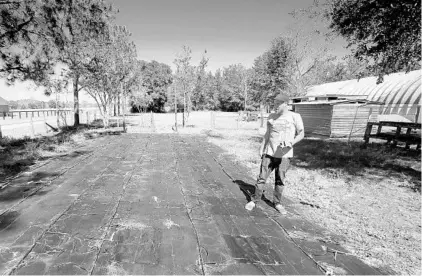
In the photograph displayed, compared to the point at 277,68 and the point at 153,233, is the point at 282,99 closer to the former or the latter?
the point at 153,233

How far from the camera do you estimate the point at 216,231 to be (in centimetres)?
318

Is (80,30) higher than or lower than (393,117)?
higher

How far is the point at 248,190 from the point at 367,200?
2335mm

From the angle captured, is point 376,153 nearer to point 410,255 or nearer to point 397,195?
point 397,195

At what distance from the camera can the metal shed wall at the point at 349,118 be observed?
52.0ft

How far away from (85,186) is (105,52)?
12.3 m

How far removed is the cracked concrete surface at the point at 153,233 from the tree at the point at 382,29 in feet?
21.0

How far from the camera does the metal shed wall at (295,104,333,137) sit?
16250 mm

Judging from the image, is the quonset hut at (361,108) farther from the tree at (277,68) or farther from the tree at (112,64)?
the tree at (277,68)

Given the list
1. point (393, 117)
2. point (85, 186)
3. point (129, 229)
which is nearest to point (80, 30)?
point (85, 186)

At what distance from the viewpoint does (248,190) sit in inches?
194

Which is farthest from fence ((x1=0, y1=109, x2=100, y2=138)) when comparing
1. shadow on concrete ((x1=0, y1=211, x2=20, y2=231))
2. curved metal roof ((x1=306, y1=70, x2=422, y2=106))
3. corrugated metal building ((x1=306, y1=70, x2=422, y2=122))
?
curved metal roof ((x1=306, y1=70, x2=422, y2=106))

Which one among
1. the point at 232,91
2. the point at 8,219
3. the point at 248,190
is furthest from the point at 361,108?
the point at 232,91

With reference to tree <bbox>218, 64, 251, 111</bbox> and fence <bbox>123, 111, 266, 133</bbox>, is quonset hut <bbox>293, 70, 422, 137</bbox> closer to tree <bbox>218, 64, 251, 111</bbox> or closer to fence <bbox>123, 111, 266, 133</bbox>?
fence <bbox>123, 111, 266, 133</bbox>
